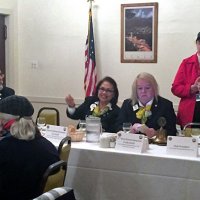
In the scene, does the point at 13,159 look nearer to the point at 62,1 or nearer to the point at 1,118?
the point at 1,118

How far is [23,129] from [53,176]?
0.31 m

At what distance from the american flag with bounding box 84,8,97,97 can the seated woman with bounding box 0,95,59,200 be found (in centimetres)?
297

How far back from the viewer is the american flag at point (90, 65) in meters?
5.19

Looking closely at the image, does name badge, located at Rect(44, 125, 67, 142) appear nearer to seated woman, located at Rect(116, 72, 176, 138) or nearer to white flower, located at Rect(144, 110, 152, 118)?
seated woman, located at Rect(116, 72, 176, 138)

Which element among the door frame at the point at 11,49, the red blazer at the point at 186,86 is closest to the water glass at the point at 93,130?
the red blazer at the point at 186,86

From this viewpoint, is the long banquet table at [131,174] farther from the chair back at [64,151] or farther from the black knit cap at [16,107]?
the black knit cap at [16,107]

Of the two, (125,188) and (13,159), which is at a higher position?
(13,159)

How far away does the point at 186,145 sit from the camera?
2.45 meters

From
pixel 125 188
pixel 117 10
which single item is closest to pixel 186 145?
pixel 125 188

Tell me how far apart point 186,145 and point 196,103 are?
1.26m

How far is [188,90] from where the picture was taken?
3584 millimetres

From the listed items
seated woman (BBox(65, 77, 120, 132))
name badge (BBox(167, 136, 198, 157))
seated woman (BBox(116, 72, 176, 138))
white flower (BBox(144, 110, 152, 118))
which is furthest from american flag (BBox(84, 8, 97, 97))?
name badge (BBox(167, 136, 198, 157))

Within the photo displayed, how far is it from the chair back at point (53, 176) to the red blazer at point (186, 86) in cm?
169

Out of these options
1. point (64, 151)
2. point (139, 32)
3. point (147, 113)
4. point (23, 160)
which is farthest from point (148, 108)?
point (139, 32)
